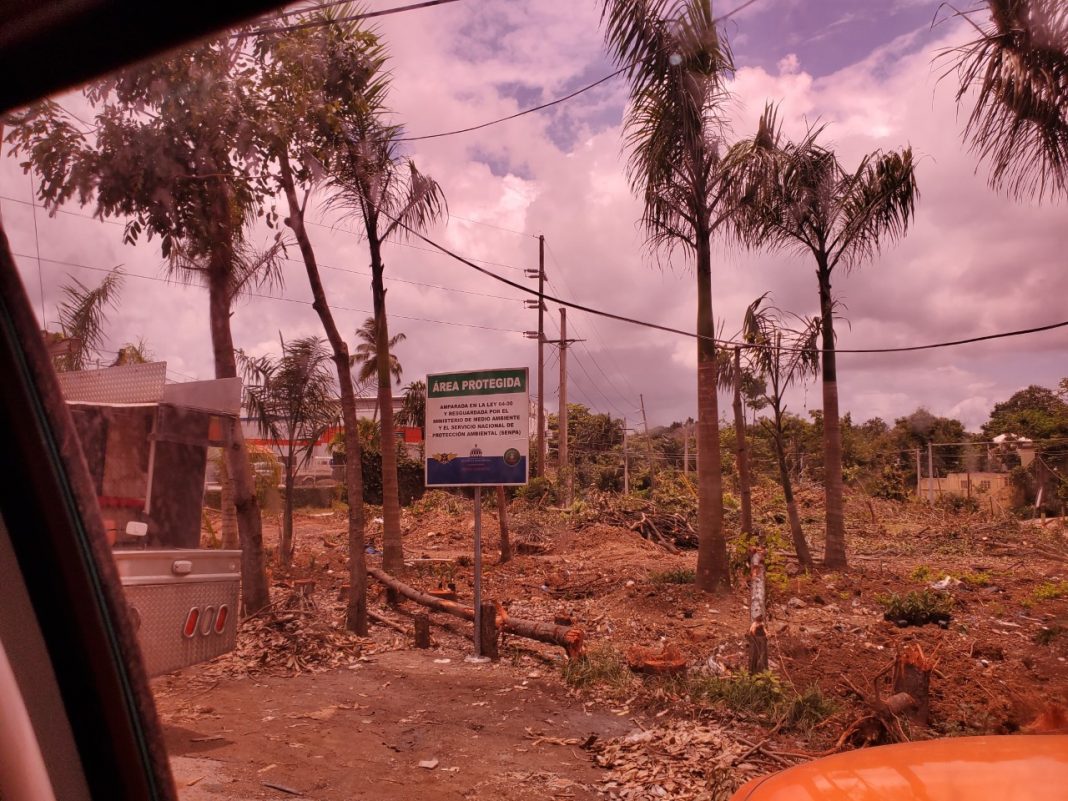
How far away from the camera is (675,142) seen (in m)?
11.9

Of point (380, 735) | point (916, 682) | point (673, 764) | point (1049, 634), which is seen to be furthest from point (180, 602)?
point (1049, 634)

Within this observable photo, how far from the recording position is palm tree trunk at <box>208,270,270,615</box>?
9.04m

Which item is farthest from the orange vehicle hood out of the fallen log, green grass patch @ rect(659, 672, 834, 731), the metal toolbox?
the fallen log

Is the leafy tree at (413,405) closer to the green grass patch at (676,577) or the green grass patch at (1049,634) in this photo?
the green grass patch at (676,577)

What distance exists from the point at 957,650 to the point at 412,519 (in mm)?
20348

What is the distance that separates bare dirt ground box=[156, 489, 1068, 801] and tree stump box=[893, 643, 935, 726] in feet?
0.58

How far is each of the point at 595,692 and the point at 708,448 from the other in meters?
5.39

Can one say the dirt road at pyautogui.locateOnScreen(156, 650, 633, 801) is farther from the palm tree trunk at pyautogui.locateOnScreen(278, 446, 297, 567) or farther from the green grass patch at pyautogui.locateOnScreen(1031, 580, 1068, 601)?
the green grass patch at pyautogui.locateOnScreen(1031, 580, 1068, 601)

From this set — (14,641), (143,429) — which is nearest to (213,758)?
(143,429)

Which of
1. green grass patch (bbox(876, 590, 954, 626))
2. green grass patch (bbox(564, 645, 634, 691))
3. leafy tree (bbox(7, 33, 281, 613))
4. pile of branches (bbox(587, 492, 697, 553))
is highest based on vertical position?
leafy tree (bbox(7, 33, 281, 613))

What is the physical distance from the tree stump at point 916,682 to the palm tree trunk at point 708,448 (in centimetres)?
574

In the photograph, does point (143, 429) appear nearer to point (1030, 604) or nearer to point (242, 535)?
point (242, 535)

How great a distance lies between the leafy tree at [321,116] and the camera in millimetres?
8359

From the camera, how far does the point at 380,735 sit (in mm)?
6348
